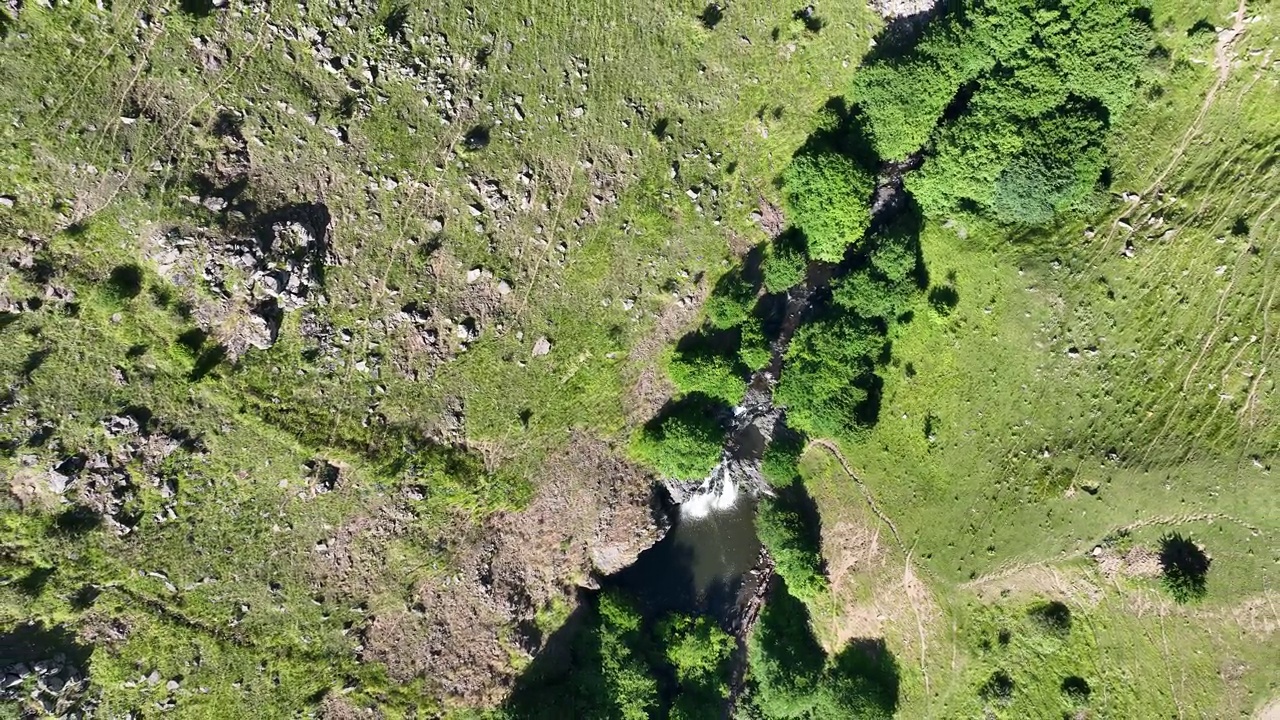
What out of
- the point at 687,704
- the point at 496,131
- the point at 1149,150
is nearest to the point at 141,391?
the point at 496,131

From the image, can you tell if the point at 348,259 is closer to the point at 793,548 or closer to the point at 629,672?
the point at 629,672

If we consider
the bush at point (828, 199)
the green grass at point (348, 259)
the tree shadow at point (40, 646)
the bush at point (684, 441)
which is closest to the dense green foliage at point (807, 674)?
the bush at point (684, 441)

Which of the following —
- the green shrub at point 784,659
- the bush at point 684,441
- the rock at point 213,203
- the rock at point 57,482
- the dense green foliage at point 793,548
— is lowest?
the green shrub at point 784,659

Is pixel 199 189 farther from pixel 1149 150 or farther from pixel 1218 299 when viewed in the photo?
pixel 1218 299

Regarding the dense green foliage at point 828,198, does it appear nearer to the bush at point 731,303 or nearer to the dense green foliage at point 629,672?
the bush at point 731,303

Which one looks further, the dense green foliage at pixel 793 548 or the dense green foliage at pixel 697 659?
the dense green foliage at pixel 697 659
